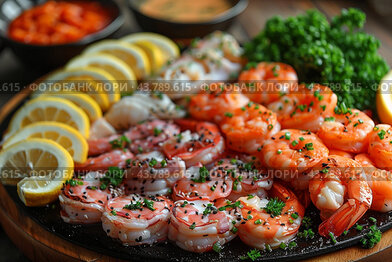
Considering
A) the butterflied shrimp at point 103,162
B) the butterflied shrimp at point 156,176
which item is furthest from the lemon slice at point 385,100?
the butterflied shrimp at point 103,162

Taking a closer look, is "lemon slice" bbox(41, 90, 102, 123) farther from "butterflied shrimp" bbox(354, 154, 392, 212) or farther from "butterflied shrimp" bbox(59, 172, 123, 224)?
"butterflied shrimp" bbox(354, 154, 392, 212)

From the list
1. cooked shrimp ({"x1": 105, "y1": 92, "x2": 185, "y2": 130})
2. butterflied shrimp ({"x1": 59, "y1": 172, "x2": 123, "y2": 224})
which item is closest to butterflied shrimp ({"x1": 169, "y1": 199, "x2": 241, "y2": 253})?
butterflied shrimp ({"x1": 59, "y1": 172, "x2": 123, "y2": 224})

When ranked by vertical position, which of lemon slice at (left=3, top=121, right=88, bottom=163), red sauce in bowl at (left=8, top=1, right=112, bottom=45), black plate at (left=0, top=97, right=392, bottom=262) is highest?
red sauce in bowl at (left=8, top=1, right=112, bottom=45)

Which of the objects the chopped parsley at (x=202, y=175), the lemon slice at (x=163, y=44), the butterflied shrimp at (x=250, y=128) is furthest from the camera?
the lemon slice at (x=163, y=44)

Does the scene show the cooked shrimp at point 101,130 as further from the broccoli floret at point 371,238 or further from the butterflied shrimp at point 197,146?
the broccoli floret at point 371,238

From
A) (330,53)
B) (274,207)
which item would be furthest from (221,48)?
(274,207)

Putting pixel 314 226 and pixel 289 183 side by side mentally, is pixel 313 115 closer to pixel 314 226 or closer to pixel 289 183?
pixel 289 183

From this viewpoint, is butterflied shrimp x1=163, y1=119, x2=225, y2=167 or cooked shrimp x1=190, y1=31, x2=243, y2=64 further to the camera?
cooked shrimp x1=190, y1=31, x2=243, y2=64
